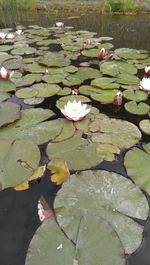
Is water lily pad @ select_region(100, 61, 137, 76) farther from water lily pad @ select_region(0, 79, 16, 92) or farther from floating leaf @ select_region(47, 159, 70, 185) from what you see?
floating leaf @ select_region(47, 159, 70, 185)

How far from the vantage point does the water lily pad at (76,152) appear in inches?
68.4

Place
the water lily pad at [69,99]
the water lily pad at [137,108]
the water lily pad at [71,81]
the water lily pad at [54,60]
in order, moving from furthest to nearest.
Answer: the water lily pad at [54,60]
the water lily pad at [71,81]
the water lily pad at [69,99]
the water lily pad at [137,108]

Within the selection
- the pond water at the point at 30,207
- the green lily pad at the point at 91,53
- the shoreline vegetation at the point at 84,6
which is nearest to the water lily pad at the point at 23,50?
the green lily pad at the point at 91,53

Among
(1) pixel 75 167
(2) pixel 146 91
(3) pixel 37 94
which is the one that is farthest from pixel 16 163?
(2) pixel 146 91

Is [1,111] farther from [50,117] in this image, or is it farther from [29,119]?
[50,117]

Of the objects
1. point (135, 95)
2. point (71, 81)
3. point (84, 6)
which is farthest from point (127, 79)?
point (84, 6)

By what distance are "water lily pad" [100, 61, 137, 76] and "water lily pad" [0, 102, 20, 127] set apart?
124 cm

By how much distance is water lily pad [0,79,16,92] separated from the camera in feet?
8.91

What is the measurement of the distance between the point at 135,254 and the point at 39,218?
51 cm

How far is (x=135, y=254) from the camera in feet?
4.11

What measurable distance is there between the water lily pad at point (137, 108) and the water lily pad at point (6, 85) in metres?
1.14

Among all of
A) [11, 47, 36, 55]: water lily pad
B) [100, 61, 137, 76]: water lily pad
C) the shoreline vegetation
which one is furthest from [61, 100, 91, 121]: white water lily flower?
the shoreline vegetation

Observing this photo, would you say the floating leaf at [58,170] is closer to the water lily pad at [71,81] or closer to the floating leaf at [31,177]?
the floating leaf at [31,177]

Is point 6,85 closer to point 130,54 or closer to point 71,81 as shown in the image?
point 71,81
